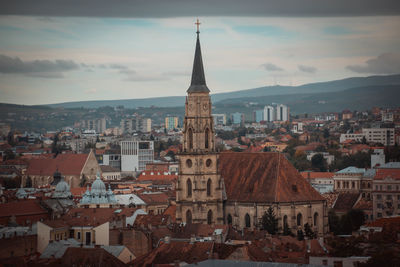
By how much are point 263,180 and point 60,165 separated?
87.8 meters

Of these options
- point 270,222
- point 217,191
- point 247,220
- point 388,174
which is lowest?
point 247,220

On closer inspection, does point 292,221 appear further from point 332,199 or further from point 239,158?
point 332,199

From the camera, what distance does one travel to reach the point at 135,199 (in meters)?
116

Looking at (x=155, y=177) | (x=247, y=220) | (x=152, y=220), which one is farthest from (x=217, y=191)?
(x=155, y=177)

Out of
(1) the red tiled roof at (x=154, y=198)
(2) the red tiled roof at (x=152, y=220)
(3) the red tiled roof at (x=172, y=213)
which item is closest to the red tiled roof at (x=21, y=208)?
(3) the red tiled roof at (x=172, y=213)

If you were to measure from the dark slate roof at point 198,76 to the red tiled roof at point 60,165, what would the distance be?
8150cm

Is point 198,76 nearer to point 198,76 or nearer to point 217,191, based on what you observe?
point 198,76

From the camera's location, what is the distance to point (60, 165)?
17188cm

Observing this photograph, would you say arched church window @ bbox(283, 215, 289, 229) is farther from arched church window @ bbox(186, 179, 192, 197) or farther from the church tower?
arched church window @ bbox(186, 179, 192, 197)

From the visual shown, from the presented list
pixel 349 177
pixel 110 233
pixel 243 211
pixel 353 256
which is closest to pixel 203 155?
pixel 243 211

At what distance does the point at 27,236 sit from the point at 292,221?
79.5 ft

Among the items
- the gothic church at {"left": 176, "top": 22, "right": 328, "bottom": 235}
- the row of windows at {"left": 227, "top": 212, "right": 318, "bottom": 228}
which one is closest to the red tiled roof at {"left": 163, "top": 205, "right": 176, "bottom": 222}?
the gothic church at {"left": 176, "top": 22, "right": 328, "bottom": 235}

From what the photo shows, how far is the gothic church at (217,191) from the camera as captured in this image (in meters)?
87.2

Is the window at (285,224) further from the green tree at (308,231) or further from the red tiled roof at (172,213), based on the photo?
the red tiled roof at (172,213)
